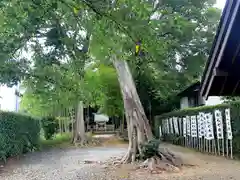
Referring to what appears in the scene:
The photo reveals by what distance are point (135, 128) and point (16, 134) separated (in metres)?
5.01

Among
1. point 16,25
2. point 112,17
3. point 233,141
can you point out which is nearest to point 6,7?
point 16,25

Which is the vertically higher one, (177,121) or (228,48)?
(228,48)

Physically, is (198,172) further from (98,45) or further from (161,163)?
(98,45)

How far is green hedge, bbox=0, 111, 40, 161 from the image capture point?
12509 millimetres

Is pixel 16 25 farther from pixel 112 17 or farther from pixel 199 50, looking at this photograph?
pixel 199 50

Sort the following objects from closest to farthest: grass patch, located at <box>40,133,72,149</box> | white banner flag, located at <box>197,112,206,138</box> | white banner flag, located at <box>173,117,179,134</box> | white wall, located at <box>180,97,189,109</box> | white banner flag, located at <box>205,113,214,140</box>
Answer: white banner flag, located at <box>205,113,214,140</box>, white banner flag, located at <box>197,112,206,138</box>, white banner flag, located at <box>173,117,179,134</box>, grass patch, located at <box>40,133,72,149</box>, white wall, located at <box>180,97,189,109</box>

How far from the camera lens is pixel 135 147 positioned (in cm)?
1261

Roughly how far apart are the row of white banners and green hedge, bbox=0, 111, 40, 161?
25.4 ft

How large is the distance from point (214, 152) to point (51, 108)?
14.9m

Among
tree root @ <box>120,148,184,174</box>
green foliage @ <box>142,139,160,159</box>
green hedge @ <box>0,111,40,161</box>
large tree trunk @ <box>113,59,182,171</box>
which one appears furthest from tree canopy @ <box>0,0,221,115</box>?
tree root @ <box>120,148,184,174</box>

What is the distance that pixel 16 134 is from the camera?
1390 cm

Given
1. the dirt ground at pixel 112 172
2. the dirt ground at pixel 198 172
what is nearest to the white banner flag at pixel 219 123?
the dirt ground at pixel 112 172

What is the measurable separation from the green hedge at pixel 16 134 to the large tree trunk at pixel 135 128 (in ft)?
14.7

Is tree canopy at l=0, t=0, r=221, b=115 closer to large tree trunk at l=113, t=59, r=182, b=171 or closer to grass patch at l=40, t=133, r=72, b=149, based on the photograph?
large tree trunk at l=113, t=59, r=182, b=171
